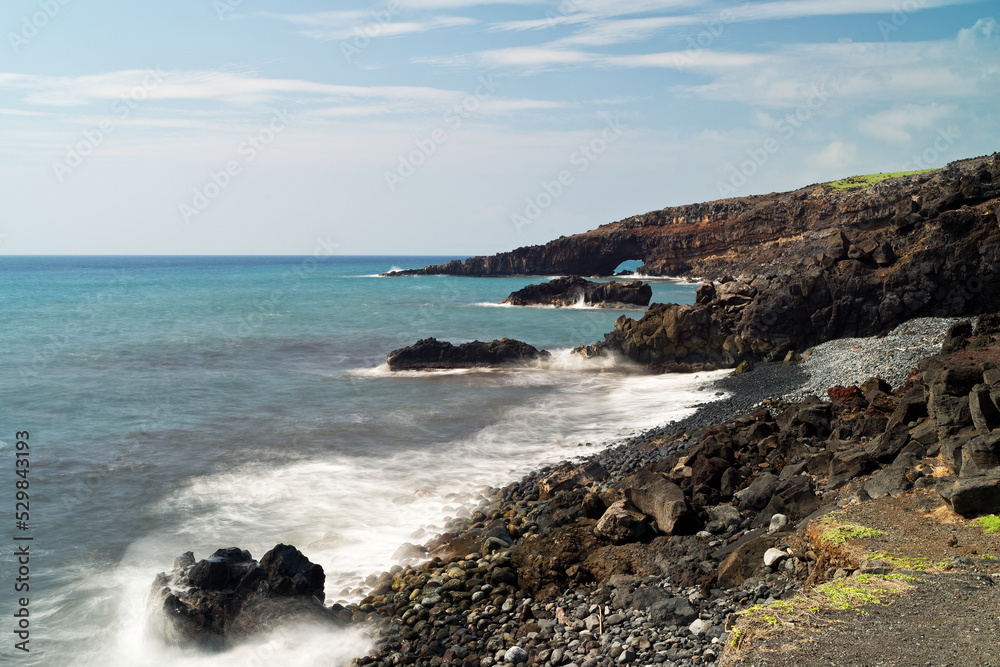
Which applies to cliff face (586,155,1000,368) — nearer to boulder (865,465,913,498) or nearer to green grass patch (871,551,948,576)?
boulder (865,465,913,498)

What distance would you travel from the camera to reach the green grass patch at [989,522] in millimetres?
7141

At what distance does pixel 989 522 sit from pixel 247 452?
50.8ft

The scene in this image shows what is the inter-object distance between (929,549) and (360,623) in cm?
709

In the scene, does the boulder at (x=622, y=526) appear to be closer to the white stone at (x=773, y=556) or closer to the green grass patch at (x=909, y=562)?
the white stone at (x=773, y=556)

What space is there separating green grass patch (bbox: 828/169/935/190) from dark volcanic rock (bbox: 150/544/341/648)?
9715 cm

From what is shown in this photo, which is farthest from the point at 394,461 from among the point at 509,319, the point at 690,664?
the point at 509,319

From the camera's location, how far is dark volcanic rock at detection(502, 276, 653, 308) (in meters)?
61.0

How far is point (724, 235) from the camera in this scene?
94062mm

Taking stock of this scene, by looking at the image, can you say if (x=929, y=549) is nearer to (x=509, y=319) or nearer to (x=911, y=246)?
(x=911, y=246)

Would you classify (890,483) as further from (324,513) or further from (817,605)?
(324,513)

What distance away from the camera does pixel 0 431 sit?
60.3ft

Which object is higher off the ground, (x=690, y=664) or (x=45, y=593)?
(x=690, y=664)

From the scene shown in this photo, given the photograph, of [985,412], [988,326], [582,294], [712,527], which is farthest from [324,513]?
[582,294]

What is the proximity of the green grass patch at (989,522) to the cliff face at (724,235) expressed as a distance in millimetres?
61797
